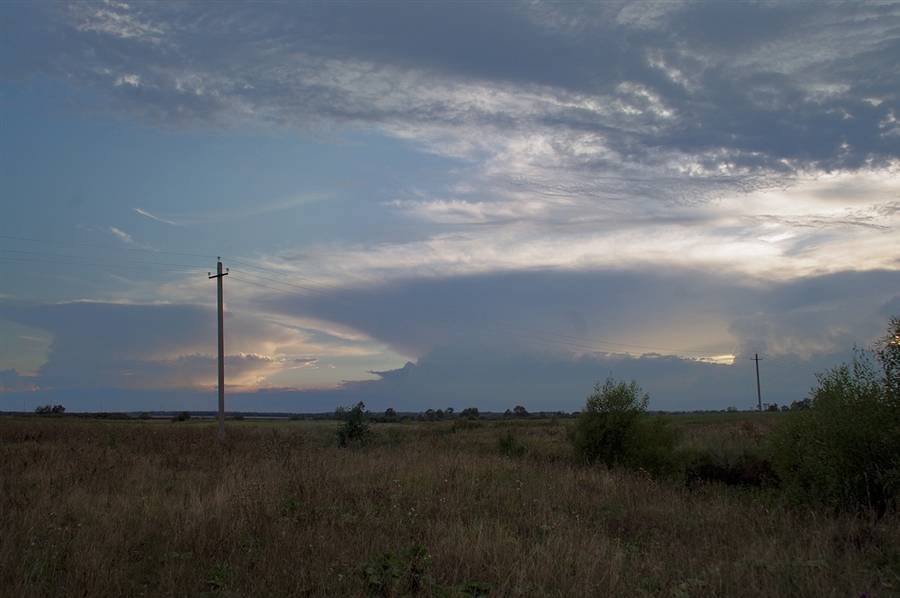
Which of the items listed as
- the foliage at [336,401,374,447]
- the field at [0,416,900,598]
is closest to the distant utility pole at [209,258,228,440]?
the foliage at [336,401,374,447]

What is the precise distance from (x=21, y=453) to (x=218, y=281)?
18.4 meters

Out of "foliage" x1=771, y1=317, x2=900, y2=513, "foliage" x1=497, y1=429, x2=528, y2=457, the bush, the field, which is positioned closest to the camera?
the field

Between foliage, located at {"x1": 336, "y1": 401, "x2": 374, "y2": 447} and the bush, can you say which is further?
foliage, located at {"x1": 336, "y1": 401, "x2": 374, "y2": 447}

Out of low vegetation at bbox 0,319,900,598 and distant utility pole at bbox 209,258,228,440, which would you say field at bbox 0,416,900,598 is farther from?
distant utility pole at bbox 209,258,228,440

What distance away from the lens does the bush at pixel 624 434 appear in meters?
24.4

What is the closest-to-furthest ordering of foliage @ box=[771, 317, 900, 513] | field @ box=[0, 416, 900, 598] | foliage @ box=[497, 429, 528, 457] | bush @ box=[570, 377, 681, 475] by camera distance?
field @ box=[0, 416, 900, 598] → foliage @ box=[771, 317, 900, 513] → bush @ box=[570, 377, 681, 475] → foliage @ box=[497, 429, 528, 457]

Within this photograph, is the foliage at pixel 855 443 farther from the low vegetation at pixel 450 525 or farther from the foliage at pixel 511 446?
the foliage at pixel 511 446

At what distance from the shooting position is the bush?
24428 millimetres

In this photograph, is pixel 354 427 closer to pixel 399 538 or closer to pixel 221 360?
pixel 221 360

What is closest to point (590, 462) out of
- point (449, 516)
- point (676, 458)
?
point (676, 458)

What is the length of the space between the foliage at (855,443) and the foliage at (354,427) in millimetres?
21367

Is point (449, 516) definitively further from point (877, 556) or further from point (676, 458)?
point (676, 458)

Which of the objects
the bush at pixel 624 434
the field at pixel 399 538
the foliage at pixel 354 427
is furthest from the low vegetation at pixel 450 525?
the foliage at pixel 354 427

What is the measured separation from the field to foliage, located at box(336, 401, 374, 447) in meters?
17.4
